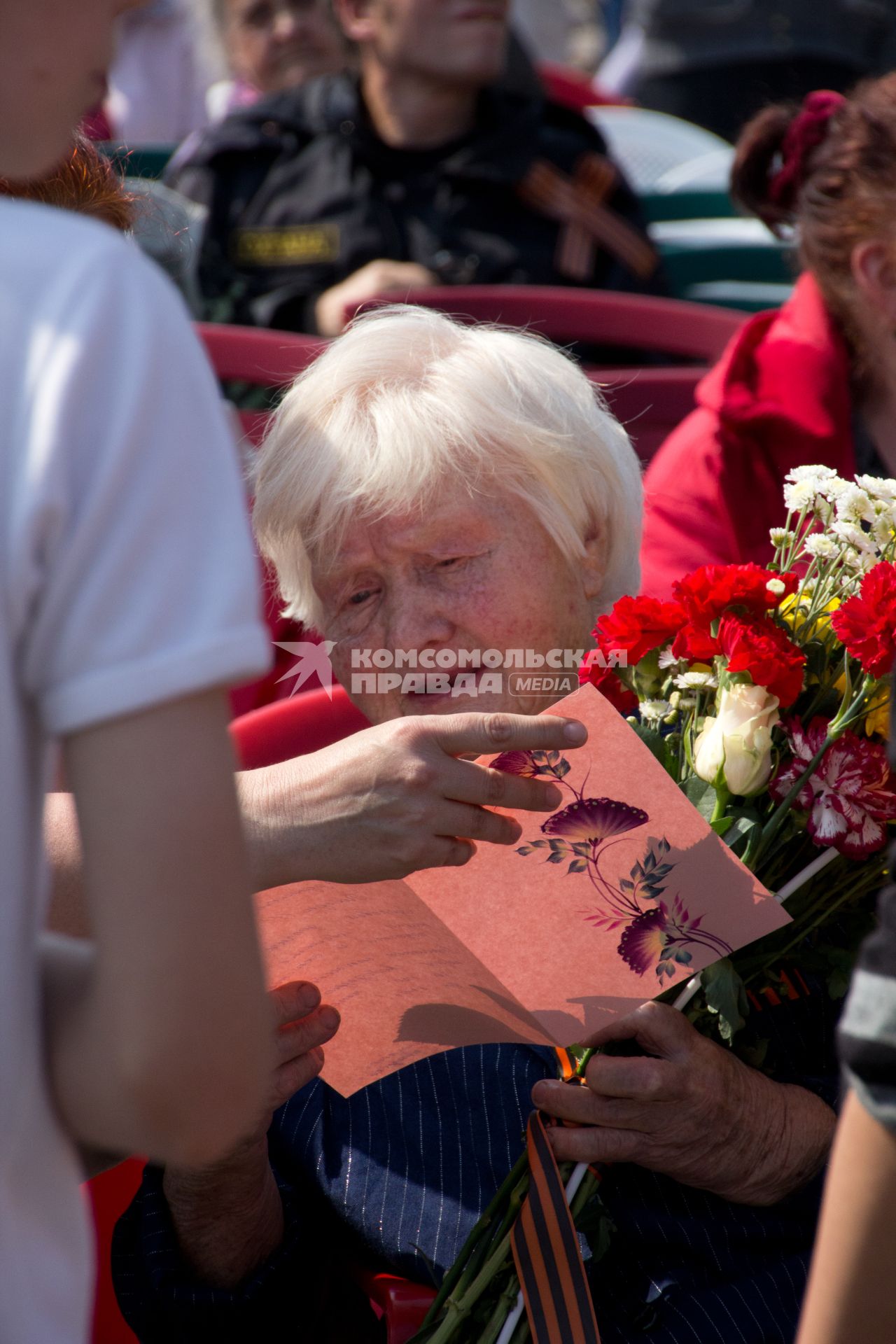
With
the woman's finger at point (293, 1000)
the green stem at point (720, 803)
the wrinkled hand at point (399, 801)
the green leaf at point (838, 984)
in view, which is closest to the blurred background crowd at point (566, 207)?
the green leaf at point (838, 984)

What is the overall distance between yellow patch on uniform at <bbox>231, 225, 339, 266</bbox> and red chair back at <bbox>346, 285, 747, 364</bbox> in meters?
0.57

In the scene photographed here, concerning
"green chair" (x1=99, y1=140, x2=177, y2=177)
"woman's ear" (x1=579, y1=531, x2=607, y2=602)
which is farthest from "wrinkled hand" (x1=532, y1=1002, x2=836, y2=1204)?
"green chair" (x1=99, y1=140, x2=177, y2=177)

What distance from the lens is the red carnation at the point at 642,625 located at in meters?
1.49

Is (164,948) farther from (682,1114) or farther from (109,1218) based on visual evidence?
(109,1218)

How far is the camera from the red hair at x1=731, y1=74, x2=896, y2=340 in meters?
2.66

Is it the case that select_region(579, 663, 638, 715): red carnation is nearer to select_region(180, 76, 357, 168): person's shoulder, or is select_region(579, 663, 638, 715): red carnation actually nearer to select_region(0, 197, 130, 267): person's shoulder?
select_region(0, 197, 130, 267): person's shoulder

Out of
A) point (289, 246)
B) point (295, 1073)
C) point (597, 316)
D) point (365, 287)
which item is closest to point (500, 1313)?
point (295, 1073)

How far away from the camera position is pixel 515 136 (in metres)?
4.11

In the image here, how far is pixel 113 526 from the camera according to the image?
638mm

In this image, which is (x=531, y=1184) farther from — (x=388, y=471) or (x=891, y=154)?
(x=891, y=154)

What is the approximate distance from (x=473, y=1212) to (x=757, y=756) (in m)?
0.66

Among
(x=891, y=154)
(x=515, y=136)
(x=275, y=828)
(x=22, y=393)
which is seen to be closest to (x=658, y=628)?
(x=275, y=828)

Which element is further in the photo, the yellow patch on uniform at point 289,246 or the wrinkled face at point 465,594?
the yellow patch on uniform at point 289,246

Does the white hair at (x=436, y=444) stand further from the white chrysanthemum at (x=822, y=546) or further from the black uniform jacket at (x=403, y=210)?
the black uniform jacket at (x=403, y=210)
